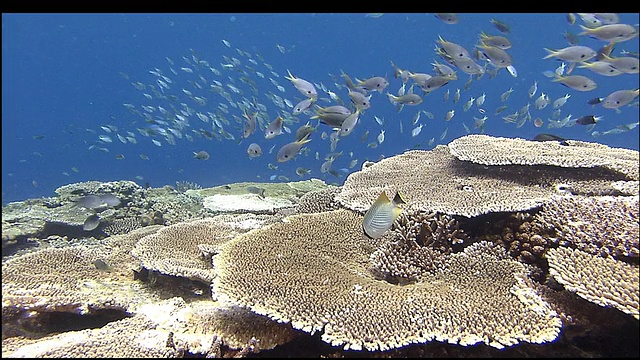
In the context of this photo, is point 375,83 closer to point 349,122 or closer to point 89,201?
point 349,122

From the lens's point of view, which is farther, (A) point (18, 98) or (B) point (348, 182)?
(A) point (18, 98)

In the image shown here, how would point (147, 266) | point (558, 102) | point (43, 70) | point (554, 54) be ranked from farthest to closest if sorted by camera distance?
point (43, 70) < point (558, 102) < point (554, 54) < point (147, 266)

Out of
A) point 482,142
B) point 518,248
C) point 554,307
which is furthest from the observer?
point 482,142

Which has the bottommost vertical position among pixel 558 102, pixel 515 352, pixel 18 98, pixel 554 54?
pixel 515 352

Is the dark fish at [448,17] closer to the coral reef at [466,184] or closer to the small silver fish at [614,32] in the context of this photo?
the small silver fish at [614,32]

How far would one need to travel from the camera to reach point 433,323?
2.54m

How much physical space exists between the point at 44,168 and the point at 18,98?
30.9 m

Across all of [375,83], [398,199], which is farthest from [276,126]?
[398,199]

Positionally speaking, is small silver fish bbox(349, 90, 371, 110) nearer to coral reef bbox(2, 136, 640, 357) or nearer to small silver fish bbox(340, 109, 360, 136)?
small silver fish bbox(340, 109, 360, 136)

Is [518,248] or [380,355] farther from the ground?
[518,248]

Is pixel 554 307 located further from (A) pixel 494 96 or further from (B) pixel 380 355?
(A) pixel 494 96

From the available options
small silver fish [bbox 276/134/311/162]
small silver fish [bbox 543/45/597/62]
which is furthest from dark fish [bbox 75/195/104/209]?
small silver fish [bbox 543/45/597/62]

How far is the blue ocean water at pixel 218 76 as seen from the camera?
7325 centimetres

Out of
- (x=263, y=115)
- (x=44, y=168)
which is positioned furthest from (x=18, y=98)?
(x=263, y=115)
